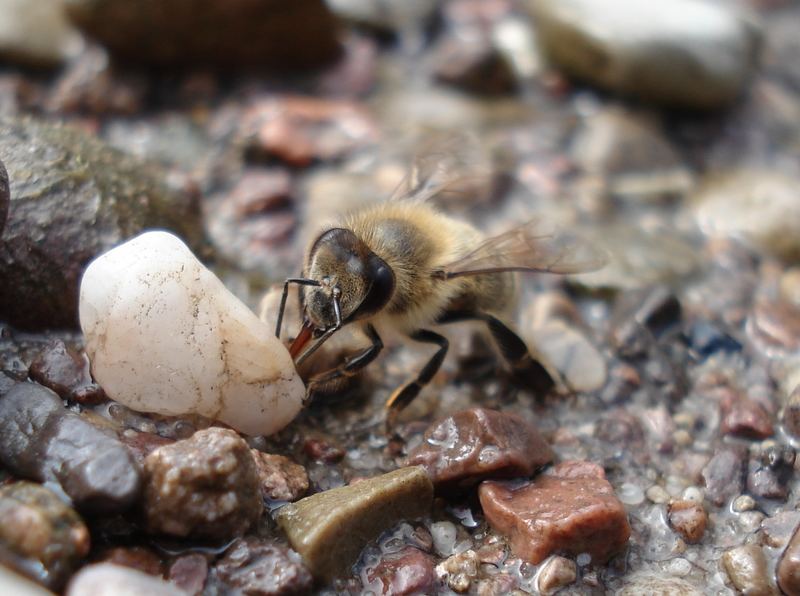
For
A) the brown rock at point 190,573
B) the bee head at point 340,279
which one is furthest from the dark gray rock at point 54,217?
the brown rock at point 190,573

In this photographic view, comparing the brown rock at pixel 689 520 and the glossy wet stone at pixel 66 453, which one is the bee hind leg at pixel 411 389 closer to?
the brown rock at pixel 689 520

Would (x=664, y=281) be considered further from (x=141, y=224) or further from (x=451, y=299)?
(x=141, y=224)

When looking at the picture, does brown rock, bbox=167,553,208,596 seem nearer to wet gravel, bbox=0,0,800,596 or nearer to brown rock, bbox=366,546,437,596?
wet gravel, bbox=0,0,800,596

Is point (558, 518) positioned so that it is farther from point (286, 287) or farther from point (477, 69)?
point (477, 69)

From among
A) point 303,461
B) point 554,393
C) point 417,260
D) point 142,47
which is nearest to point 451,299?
point 417,260

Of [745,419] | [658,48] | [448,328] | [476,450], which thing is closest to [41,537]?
[476,450]

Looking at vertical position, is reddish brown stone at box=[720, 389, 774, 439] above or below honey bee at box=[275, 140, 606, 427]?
below

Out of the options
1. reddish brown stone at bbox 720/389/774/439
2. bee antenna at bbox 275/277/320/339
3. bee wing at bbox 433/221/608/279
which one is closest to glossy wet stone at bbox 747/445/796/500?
reddish brown stone at bbox 720/389/774/439
